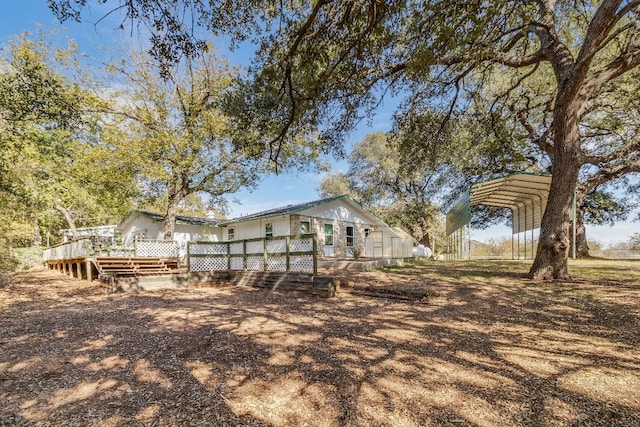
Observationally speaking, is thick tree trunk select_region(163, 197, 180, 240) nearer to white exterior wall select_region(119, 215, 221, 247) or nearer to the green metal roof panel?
white exterior wall select_region(119, 215, 221, 247)

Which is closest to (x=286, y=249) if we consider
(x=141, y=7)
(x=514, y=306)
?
(x=514, y=306)

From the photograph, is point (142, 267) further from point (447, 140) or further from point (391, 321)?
point (447, 140)

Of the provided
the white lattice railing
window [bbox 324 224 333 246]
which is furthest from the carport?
the white lattice railing

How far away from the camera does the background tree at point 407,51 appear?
4848 millimetres

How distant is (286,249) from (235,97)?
14.1ft

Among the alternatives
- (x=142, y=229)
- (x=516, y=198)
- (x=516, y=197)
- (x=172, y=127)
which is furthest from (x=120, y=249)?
(x=516, y=198)

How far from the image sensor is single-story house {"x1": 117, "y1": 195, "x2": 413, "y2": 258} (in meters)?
17.3

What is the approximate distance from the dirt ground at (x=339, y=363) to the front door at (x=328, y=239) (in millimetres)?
11814

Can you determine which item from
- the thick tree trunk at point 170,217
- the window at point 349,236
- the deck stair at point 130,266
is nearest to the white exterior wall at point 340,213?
the window at point 349,236

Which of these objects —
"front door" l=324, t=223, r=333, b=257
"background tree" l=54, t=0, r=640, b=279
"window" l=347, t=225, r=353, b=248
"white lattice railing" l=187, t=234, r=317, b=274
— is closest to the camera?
"background tree" l=54, t=0, r=640, b=279

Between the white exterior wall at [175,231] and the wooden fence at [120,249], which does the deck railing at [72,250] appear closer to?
the wooden fence at [120,249]

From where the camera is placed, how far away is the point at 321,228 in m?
18.0

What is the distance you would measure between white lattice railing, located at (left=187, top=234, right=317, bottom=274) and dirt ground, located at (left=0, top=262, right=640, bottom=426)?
2349 millimetres

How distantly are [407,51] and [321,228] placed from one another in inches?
475
